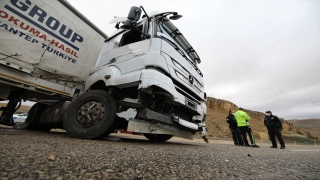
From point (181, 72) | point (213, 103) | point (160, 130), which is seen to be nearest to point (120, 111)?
point (160, 130)

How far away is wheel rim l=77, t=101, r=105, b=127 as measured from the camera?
8.80ft

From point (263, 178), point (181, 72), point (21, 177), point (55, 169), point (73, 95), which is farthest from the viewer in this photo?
point (73, 95)

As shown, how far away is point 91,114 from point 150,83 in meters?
1.24

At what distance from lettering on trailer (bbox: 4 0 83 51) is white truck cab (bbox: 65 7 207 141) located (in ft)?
3.04

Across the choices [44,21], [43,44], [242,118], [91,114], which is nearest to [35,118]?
[43,44]

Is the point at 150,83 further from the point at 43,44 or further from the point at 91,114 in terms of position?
the point at 43,44

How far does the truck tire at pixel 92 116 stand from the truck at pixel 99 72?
16mm

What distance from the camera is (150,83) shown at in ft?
7.63

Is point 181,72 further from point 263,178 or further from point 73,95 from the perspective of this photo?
point 73,95

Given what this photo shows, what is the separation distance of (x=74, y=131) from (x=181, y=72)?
7.10ft

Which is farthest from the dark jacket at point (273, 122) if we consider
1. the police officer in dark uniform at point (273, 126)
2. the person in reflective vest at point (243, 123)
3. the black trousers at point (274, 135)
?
the person in reflective vest at point (243, 123)

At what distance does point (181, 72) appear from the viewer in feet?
9.61

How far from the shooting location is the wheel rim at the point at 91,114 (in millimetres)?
2684

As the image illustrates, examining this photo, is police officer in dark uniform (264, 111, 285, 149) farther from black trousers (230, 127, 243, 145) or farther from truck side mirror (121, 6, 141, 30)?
truck side mirror (121, 6, 141, 30)
